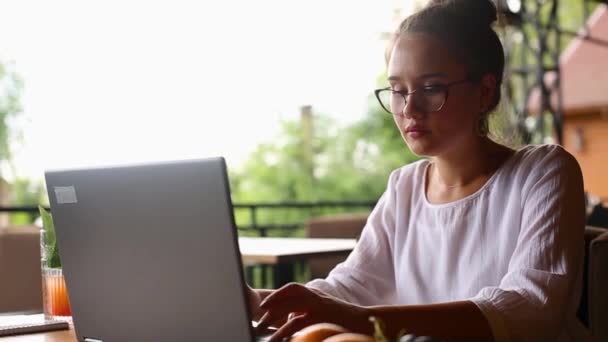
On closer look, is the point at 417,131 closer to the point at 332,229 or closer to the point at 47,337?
the point at 47,337

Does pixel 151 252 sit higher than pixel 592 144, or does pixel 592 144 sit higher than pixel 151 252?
pixel 151 252

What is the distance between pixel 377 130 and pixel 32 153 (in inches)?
283

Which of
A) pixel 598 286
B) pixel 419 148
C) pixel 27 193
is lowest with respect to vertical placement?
pixel 27 193

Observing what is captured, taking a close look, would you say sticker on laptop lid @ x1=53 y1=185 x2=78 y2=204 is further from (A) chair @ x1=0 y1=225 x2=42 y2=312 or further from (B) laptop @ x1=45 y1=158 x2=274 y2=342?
(A) chair @ x1=0 y1=225 x2=42 y2=312

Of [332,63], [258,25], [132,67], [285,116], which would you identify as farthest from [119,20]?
[285,116]

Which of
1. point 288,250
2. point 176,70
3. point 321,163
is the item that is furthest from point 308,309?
point 321,163

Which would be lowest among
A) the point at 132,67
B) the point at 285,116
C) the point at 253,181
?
the point at 253,181

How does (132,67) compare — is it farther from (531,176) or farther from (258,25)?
(531,176)

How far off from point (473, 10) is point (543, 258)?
54 centimetres

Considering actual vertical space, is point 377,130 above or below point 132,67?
below

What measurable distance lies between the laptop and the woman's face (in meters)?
0.55

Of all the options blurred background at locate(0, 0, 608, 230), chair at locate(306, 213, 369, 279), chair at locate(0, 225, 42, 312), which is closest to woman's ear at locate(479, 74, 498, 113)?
chair at locate(0, 225, 42, 312)

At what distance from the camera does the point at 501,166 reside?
1.79 m

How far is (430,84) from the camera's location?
1.70 m
